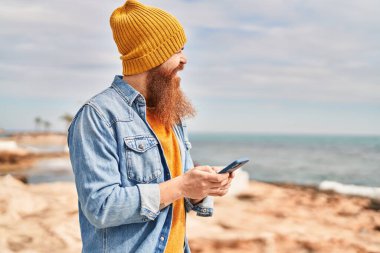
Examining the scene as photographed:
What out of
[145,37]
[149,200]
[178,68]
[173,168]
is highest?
[145,37]

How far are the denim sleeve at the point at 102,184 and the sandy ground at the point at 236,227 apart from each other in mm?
3910

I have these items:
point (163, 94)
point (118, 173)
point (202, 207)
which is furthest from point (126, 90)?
point (202, 207)

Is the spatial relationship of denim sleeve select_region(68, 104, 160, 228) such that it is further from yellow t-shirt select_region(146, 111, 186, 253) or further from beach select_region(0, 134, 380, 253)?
beach select_region(0, 134, 380, 253)

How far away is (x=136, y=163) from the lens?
2.06 m

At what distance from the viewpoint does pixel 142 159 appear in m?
2.08

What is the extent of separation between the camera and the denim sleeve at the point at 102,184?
1.93m

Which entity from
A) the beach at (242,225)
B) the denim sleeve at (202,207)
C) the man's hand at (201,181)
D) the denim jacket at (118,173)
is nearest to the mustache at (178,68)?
the denim jacket at (118,173)

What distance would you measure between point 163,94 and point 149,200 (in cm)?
54

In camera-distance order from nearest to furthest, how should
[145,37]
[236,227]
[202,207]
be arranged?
[145,37], [202,207], [236,227]

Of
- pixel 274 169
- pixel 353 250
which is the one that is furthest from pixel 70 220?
pixel 274 169

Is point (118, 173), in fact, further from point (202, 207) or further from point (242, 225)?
point (242, 225)

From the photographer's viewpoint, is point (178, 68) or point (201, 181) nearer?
point (201, 181)

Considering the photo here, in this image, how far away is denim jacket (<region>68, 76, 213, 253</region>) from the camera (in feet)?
6.37

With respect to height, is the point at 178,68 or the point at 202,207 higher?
the point at 178,68
